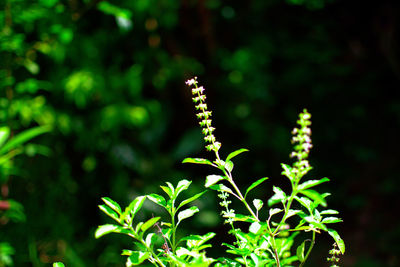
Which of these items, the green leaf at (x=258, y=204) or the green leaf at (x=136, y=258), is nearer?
the green leaf at (x=136, y=258)

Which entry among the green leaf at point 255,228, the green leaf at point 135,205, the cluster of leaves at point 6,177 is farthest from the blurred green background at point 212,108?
the green leaf at point 255,228

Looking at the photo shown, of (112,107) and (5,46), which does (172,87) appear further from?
(5,46)

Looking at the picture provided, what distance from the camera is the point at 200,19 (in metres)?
3.65

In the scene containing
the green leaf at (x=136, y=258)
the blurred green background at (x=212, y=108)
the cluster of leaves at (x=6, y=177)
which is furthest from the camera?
the blurred green background at (x=212, y=108)

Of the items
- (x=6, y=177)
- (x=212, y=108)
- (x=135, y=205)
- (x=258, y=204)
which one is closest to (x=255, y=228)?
(x=258, y=204)

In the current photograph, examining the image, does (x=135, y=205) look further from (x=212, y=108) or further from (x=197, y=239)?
(x=212, y=108)

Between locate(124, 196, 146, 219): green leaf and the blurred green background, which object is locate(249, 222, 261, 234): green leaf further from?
the blurred green background

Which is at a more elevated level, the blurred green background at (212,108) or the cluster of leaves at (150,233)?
the blurred green background at (212,108)

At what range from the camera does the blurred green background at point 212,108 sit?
9.80ft

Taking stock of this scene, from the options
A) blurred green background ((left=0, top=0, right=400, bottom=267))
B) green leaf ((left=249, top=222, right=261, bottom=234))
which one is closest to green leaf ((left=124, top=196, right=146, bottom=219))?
green leaf ((left=249, top=222, right=261, bottom=234))

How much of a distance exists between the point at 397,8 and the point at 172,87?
2099 millimetres

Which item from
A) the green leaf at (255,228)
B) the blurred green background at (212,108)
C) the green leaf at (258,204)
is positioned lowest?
the green leaf at (255,228)

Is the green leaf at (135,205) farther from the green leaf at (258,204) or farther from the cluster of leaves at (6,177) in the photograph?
the cluster of leaves at (6,177)

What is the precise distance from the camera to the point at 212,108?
370 centimetres
